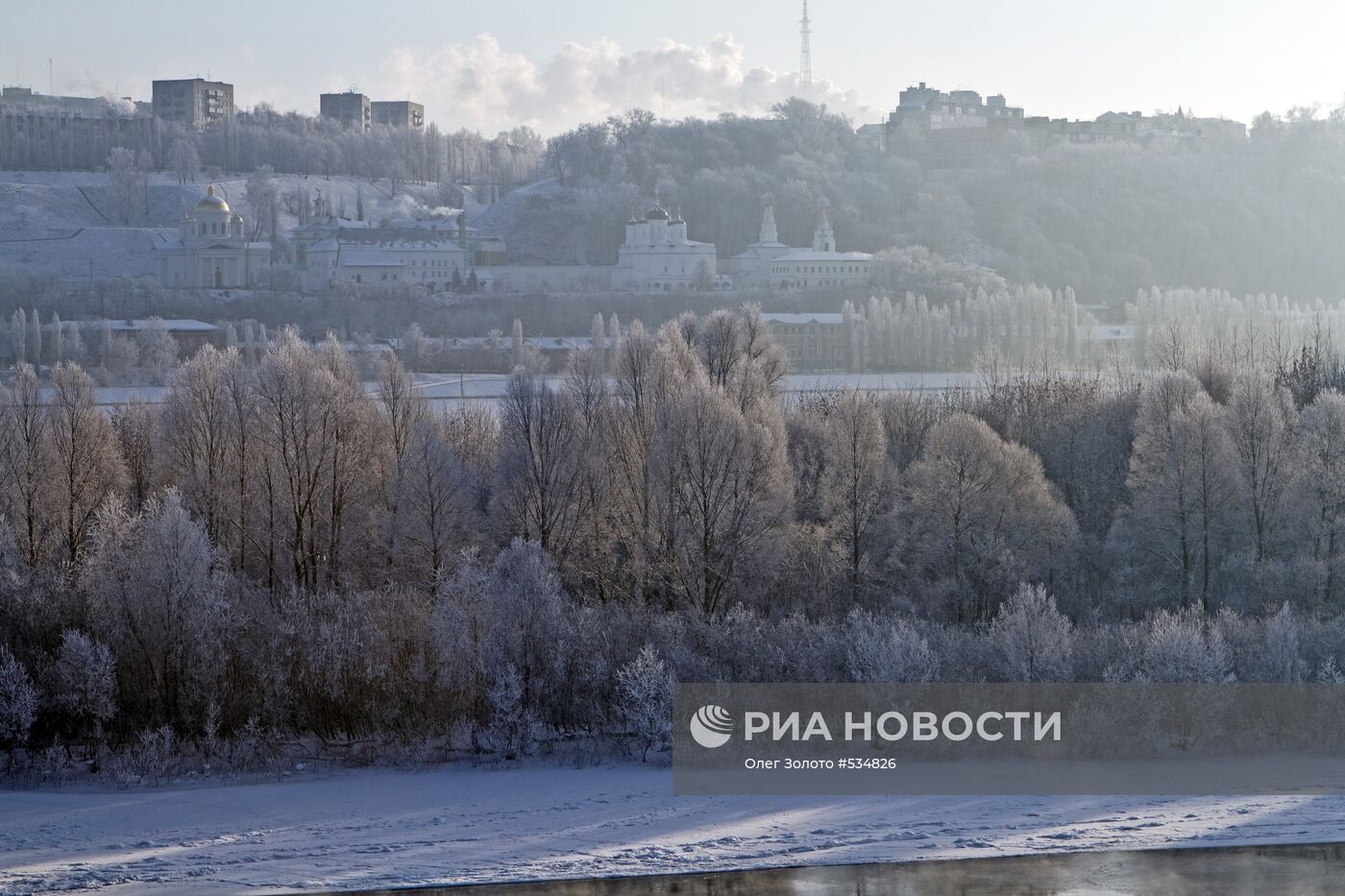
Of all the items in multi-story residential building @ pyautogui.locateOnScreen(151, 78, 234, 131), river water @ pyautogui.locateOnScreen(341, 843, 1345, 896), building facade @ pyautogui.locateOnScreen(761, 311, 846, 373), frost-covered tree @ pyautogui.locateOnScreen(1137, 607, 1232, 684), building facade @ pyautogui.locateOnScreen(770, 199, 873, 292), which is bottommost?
river water @ pyautogui.locateOnScreen(341, 843, 1345, 896)

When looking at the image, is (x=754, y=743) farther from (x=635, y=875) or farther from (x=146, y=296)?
(x=146, y=296)

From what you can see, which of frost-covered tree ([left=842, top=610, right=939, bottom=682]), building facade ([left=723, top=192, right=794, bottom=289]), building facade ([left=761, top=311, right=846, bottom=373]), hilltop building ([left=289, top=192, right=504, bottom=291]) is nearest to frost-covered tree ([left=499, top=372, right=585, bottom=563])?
frost-covered tree ([left=842, top=610, right=939, bottom=682])

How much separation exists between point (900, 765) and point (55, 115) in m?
82.1

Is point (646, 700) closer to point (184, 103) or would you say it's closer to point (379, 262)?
point (379, 262)

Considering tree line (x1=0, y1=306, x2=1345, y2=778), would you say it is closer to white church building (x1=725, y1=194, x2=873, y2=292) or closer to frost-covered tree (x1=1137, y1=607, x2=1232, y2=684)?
frost-covered tree (x1=1137, y1=607, x2=1232, y2=684)

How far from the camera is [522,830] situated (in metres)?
10.8

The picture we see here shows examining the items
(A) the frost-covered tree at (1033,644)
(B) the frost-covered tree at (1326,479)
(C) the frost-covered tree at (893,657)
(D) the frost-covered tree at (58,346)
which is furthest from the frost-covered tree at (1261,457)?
(D) the frost-covered tree at (58,346)

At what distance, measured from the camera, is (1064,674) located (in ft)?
44.2

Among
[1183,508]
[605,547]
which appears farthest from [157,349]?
[1183,508]

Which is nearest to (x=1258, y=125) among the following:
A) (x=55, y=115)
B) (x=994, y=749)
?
(x=55, y=115)

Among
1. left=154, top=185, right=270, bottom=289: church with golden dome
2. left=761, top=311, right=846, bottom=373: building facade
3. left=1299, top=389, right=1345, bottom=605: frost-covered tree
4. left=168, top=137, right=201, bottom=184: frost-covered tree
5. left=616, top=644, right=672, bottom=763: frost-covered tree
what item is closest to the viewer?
left=616, top=644, right=672, bottom=763: frost-covered tree

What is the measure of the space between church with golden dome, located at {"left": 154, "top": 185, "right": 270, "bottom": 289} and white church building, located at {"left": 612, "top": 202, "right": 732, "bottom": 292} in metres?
12.8

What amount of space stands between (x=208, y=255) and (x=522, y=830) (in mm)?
50805

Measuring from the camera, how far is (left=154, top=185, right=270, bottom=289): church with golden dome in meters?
58.2
